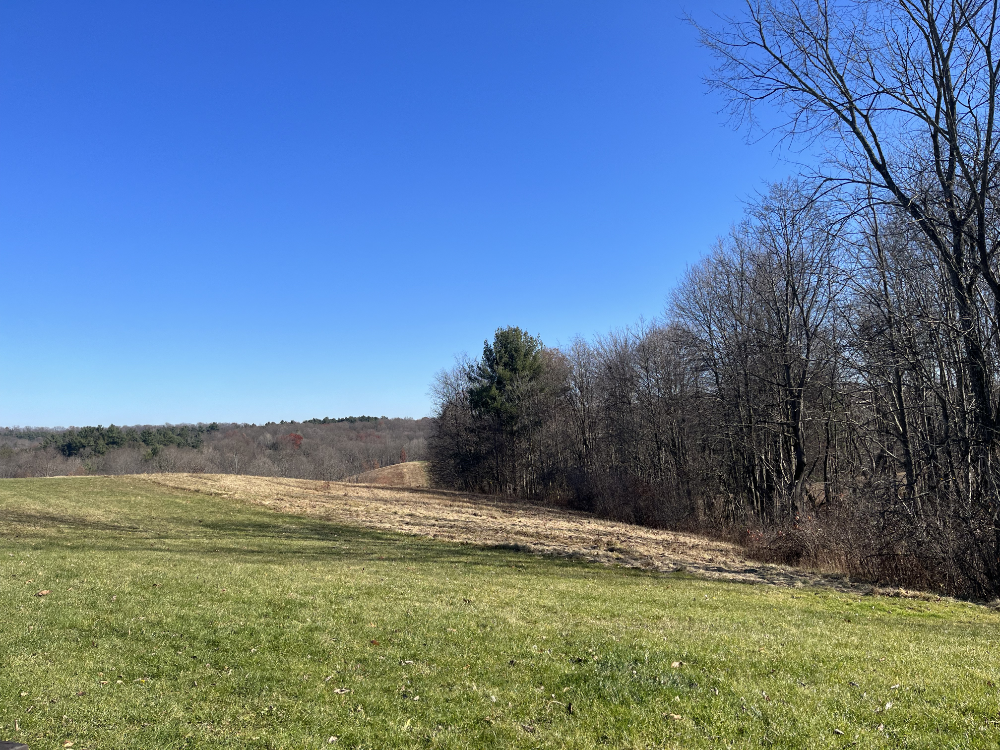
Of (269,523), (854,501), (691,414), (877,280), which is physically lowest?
(269,523)

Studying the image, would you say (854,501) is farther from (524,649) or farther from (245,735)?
(245,735)

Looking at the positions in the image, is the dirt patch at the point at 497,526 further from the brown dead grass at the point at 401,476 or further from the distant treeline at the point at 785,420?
the brown dead grass at the point at 401,476

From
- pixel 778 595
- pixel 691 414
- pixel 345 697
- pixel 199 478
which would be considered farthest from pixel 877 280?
pixel 199 478

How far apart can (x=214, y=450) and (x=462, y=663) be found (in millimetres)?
98582

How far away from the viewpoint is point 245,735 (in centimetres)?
446

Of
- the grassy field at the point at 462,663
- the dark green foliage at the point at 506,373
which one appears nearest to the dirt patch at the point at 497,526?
the grassy field at the point at 462,663

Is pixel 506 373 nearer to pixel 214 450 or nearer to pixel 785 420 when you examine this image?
pixel 785 420

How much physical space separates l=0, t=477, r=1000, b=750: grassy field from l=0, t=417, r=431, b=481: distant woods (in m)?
56.6

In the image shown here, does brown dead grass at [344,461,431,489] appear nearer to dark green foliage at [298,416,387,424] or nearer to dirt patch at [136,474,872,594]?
dirt patch at [136,474,872,594]

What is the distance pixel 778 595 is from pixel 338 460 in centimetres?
9390

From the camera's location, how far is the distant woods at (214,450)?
7506 cm

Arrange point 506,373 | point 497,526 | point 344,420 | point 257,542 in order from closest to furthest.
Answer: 1. point 257,542
2. point 497,526
3. point 506,373
4. point 344,420

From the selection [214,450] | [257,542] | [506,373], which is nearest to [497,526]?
[257,542]

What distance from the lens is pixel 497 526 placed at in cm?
2280
